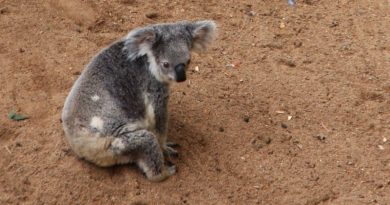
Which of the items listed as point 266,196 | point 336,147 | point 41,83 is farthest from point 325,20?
point 41,83

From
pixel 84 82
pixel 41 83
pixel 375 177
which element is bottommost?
pixel 375 177

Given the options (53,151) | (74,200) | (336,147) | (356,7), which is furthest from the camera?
(356,7)

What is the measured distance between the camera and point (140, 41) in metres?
5.88

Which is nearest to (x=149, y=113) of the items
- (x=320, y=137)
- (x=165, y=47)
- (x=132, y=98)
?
(x=132, y=98)

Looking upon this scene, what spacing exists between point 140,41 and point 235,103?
1758 millimetres

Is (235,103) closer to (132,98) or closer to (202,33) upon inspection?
(202,33)

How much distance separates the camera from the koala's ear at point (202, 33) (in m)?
6.10

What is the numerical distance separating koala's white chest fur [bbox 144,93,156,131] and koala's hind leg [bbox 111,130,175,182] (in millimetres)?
219

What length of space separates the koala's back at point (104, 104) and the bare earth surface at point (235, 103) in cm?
34

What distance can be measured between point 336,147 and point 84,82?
2.79 m

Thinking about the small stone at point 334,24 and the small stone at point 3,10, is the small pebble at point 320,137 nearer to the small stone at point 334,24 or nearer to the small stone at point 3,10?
the small stone at point 334,24

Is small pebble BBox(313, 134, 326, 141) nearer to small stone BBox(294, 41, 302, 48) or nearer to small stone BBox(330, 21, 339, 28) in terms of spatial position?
small stone BBox(294, 41, 302, 48)

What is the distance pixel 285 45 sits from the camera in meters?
8.02

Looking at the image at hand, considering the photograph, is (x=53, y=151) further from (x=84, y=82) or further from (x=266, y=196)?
(x=266, y=196)
